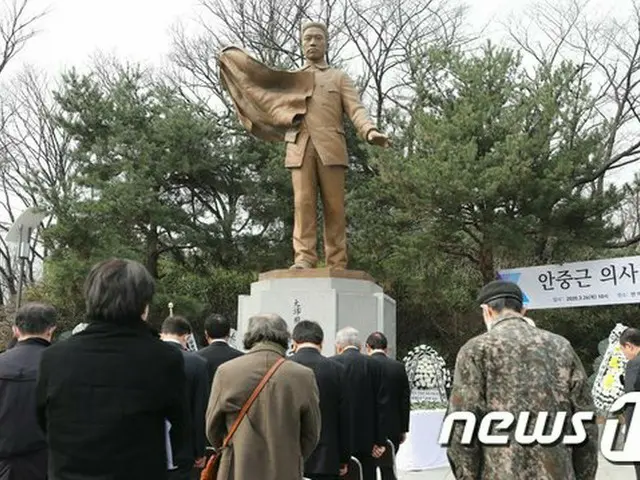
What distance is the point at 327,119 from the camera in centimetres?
730

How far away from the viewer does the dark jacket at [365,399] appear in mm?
4660

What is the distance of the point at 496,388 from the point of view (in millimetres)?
2566

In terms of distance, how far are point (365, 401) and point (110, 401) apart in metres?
2.80

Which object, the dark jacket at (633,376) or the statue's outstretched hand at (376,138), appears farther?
the statue's outstretched hand at (376,138)

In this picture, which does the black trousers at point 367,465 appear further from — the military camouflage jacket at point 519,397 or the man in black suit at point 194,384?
the military camouflage jacket at point 519,397

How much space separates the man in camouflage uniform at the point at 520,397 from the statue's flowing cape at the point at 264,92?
5051 mm

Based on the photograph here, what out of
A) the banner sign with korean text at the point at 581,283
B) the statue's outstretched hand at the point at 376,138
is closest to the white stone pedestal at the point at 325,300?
the statue's outstretched hand at the point at 376,138

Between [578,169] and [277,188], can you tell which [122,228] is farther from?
[578,169]

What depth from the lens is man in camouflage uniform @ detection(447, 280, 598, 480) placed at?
252cm

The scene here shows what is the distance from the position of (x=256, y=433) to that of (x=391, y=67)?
17541mm

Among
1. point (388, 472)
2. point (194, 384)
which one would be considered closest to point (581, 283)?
point (388, 472)

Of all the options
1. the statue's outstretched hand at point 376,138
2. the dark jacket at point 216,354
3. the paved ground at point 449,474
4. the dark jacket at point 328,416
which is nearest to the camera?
the dark jacket at point 328,416

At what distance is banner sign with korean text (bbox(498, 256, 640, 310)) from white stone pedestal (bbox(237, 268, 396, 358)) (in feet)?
18.1
